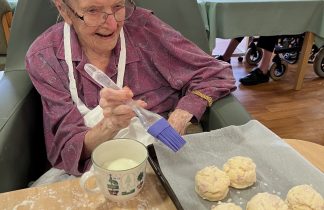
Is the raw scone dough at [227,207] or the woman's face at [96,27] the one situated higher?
the woman's face at [96,27]

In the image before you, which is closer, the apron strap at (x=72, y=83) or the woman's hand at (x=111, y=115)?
the woman's hand at (x=111, y=115)

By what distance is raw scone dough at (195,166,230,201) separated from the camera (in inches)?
25.3

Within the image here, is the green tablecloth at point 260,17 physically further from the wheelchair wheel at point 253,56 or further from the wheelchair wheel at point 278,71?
the wheelchair wheel at point 253,56

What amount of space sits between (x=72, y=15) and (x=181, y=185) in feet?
1.70

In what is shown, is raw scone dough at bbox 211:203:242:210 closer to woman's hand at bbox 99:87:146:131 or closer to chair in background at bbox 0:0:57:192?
woman's hand at bbox 99:87:146:131

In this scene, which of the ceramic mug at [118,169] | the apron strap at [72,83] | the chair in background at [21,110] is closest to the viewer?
the ceramic mug at [118,169]

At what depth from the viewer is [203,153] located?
760 mm

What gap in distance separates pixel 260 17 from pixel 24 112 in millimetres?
1625

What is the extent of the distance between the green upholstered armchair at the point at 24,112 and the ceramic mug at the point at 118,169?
0.27 meters

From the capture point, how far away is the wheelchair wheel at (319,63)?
2.58 metres

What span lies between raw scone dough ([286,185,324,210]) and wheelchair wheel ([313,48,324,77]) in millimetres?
2214

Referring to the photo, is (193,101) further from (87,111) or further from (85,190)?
(85,190)

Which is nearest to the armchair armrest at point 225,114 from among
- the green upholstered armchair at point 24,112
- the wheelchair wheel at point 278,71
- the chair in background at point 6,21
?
the green upholstered armchair at point 24,112

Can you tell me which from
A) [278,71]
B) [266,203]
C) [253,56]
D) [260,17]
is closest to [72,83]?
[266,203]
